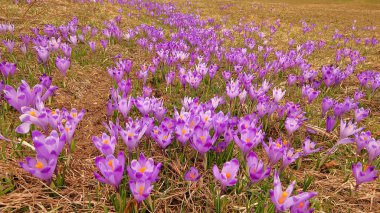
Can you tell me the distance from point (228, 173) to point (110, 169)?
853 millimetres

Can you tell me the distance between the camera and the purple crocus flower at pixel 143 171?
1.86 meters

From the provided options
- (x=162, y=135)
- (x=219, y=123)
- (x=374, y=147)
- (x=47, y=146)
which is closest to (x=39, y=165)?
(x=47, y=146)

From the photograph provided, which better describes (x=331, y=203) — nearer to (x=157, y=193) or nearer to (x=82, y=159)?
(x=157, y=193)

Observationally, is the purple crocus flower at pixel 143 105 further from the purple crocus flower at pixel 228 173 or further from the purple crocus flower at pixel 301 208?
the purple crocus flower at pixel 301 208

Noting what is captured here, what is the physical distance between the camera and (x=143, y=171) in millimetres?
2004

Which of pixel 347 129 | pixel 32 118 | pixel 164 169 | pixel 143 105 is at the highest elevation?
pixel 32 118

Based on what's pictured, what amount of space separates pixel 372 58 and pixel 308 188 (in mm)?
8194

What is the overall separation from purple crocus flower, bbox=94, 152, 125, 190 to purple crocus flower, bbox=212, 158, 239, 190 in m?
0.66

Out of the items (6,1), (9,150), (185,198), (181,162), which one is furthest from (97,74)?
(6,1)

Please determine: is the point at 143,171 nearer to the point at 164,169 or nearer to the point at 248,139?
the point at 164,169

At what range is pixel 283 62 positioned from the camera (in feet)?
19.8

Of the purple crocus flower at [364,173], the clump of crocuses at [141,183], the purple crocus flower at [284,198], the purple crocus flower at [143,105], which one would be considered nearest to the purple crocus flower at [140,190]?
the clump of crocuses at [141,183]

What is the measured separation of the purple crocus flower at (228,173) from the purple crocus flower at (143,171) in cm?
43

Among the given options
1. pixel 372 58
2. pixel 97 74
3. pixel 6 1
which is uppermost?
pixel 6 1
